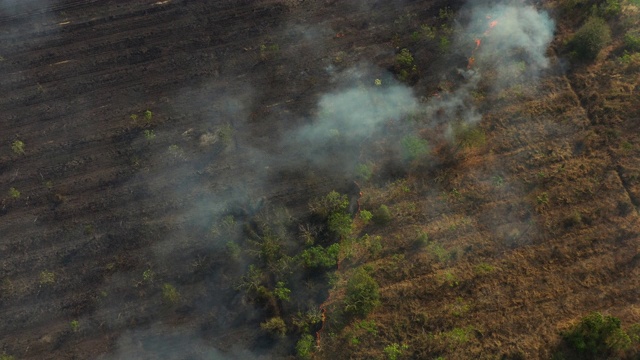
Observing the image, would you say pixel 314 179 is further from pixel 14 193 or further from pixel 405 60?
pixel 14 193

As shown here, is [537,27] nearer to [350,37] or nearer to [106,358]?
[350,37]

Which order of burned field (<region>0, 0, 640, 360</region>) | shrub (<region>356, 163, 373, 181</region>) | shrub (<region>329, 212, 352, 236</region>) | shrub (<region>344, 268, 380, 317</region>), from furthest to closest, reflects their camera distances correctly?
shrub (<region>356, 163, 373, 181</region>) → shrub (<region>329, 212, 352, 236</region>) → burned field (<region>0, 0, 640, 360</region>) → shrub (<region>344, 268, 380, 317</region>)

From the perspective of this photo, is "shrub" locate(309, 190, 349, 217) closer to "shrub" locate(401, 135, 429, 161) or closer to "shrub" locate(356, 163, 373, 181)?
"shrub" locate(356, 163, 373, 181)

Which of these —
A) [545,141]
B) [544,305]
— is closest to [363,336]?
[544,305]

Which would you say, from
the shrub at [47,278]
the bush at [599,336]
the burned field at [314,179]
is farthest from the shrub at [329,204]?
the shrub at [47,278]

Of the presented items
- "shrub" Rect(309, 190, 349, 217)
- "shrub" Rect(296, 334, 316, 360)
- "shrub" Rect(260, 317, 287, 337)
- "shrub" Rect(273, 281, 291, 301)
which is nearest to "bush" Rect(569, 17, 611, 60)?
"shrub" Rect(309, 190, 349, 217)

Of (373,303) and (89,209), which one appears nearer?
(373,303)
